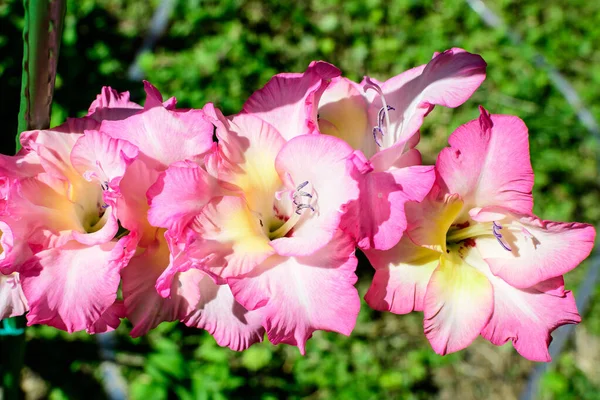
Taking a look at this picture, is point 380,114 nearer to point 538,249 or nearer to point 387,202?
point 387,202

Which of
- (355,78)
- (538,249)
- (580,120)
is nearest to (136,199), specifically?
(538,249)

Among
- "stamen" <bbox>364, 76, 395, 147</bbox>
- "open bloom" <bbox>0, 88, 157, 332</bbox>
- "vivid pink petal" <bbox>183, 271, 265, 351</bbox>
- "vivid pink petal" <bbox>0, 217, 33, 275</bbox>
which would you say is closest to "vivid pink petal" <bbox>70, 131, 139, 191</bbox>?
"open bloom" <bbox>0, 88, 157, 332</bbox>

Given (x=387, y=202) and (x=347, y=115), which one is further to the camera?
(x=347, y=115)

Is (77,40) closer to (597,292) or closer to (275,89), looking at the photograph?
(275,89)

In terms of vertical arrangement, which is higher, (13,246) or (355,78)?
(13,246)

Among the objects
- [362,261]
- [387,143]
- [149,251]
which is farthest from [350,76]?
[149,251]
